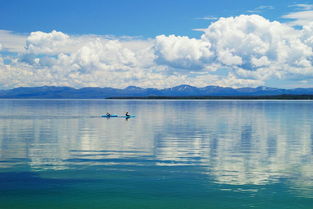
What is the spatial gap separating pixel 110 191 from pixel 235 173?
34.5ft

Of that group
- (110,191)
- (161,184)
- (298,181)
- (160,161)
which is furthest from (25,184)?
(298,181)

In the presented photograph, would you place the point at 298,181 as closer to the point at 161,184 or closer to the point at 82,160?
the point at 161,184

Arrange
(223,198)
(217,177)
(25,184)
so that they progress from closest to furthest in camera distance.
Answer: (223,198), (25,184), (217,177)

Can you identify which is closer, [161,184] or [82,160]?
[161,184]

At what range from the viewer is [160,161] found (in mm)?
34812

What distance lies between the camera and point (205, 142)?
49.2 metres

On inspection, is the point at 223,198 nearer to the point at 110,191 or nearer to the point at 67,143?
the point at 110,191

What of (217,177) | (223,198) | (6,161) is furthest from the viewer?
(6,161)

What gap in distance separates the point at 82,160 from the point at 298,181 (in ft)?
61.9

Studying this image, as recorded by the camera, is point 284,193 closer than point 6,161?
Yes

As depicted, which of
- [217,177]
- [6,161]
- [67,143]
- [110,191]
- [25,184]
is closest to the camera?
[110,191]

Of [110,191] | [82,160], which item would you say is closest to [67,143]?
[82,160]

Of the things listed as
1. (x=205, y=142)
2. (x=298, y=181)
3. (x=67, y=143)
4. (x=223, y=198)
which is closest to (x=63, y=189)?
(x=223, y=198)

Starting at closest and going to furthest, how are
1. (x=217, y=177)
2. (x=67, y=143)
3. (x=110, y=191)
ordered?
(x=110, y=191), (x=217, y=177), (x=67, y=143)
